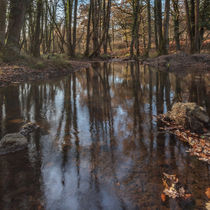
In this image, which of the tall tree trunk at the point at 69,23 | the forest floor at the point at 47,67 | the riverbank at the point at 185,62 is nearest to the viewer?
the forest floor at the point at 47,67

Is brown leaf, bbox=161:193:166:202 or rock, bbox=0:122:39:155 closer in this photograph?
brown leaf, bbox=161:193:166:202

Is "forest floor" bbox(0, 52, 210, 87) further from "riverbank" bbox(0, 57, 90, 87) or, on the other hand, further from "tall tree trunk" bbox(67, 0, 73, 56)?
"tall tree trunk" bbox(67, 0, 73, 56)

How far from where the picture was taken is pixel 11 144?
2.71 metres

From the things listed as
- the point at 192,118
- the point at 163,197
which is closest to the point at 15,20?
the point at 192,118

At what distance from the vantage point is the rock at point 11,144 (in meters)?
2.67

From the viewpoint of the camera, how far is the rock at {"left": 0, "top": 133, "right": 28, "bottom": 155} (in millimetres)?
2666

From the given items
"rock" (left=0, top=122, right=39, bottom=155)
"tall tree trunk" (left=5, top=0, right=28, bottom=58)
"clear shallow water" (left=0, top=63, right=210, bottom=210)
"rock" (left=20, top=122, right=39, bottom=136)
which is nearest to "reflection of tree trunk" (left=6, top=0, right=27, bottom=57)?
"tall tree trunk" (left=5, top=0, right=28, bottom=58)

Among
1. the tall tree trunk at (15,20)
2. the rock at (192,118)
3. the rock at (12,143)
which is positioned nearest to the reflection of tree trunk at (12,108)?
the rock at (12,143)

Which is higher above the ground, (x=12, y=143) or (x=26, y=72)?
(x=26, y=72)


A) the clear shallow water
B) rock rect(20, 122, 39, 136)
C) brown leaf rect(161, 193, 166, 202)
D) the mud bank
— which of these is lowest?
brown leaf rect(161, 193, 166, 202)

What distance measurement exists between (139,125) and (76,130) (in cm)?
110

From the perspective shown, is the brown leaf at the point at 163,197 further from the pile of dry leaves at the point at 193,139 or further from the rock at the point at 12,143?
the rock at the point at 12,143

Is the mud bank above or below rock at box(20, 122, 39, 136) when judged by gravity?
above

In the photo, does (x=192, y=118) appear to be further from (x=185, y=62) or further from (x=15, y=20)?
(x=185, y=62)
